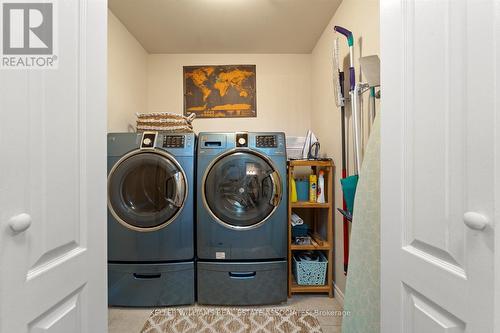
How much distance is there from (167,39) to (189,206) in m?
1.73

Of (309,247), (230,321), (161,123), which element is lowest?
(230,321)

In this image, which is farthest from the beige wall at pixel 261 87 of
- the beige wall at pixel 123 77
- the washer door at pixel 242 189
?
the washer door at pixel 242 189

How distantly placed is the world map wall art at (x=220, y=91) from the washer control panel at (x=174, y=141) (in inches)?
34.0

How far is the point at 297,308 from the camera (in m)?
1.84

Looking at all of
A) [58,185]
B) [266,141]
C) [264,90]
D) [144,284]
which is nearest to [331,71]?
[264,90]

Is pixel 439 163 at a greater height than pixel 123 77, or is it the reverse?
pixel 123 77

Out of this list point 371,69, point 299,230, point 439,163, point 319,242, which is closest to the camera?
point 439,163

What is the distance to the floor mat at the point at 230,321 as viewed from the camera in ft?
5.30

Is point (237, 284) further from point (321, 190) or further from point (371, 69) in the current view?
point (371, 69)

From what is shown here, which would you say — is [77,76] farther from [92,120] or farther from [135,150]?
[135,150]

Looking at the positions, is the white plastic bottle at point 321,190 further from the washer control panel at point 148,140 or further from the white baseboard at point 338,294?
the washer control panel at point 148,140

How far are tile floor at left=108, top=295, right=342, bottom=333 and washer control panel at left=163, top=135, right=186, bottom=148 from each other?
4.19 feet

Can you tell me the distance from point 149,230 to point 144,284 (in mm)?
419

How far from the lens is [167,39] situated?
94.8 inches
